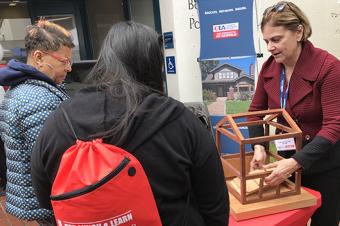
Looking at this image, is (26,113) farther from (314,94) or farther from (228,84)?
(228,84)

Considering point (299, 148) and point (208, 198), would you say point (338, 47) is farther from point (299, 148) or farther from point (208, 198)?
point (208, 198)

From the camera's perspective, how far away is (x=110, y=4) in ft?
18.5

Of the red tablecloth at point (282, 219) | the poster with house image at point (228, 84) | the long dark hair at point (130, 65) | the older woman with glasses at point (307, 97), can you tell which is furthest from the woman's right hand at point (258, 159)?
the poster with house image at point (228, 84)

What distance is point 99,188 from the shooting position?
828 millimetres

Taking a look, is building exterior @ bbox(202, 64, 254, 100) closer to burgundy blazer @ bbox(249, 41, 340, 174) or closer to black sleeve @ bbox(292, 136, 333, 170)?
burgundy blazer @ bbox(249, 41, 340, 174)

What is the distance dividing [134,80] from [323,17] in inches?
127

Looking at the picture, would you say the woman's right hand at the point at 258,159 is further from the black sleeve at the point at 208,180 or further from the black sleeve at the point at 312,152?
the black sleeve at the point at 208,180

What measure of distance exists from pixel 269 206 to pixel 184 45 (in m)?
2.91

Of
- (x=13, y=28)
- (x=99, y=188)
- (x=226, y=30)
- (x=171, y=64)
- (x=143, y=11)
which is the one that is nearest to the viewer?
(x=99, y=188)

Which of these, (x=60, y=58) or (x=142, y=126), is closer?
(x=142, y=126)

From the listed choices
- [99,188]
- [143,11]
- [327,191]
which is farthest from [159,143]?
[143,11]

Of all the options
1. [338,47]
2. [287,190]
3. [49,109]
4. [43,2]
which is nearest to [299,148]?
[287,190]

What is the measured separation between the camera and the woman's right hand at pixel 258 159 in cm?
162

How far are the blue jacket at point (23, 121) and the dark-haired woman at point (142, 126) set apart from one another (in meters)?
0.38
